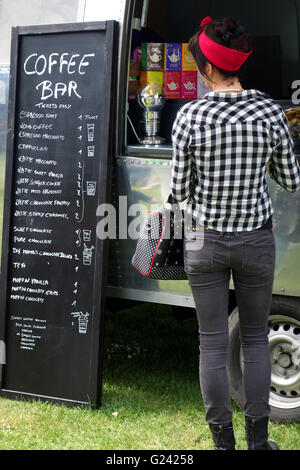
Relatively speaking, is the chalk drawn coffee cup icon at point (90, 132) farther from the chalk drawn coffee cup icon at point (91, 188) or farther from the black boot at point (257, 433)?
the black boot at point (257, 433)

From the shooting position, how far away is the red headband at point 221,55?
2.72 meters

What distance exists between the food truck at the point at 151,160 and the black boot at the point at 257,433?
698 millimetres

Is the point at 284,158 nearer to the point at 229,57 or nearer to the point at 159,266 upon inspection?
the point at 229,57

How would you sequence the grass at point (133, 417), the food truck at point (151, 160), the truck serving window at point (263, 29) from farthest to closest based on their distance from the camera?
the truck serving window at point (263, 29) < the food truck at point (151, 160) < the grass at point (133, 417)

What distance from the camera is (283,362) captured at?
3643 mm

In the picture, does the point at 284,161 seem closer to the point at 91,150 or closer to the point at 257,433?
the point at 257,433

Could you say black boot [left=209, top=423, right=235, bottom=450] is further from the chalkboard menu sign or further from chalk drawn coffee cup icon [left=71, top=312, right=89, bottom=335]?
chalk drawn coffee cup icon [left=71, top=312, right=89, bottom=335]

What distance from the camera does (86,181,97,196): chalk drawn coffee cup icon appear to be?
3.75 m

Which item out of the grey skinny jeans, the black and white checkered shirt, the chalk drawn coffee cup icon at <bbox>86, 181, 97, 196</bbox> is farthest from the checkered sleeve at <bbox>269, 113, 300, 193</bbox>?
the chalk drawn coffee cup icon at <bbox>86, 181, 97, 196</bbox>

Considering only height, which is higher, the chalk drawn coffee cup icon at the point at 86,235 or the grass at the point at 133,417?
the chalk drawn coffee cup icon at the point at 86,235

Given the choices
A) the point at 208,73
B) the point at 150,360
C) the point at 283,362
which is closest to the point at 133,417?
the point at 283,362

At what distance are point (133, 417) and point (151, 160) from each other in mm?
1380

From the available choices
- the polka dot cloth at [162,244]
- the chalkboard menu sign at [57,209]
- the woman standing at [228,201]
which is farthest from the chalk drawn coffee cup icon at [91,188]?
the woman standing at [228,201]

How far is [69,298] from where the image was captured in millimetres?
3832
